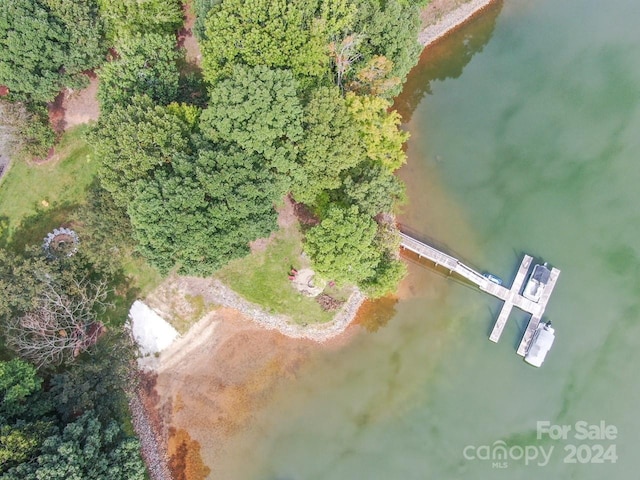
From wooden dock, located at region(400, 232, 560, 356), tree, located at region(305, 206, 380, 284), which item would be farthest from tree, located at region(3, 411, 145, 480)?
wooden dock, located at region(400, 232, 560, 356)

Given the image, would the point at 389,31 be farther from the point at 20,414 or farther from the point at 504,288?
the point at 20,414

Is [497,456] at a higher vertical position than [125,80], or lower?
lower

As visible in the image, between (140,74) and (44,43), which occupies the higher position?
(140,74)

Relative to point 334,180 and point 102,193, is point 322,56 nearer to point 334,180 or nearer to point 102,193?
point 334,180

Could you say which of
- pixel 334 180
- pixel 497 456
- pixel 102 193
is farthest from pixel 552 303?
pixel 102 193

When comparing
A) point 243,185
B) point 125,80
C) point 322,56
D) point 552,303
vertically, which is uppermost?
point 322,56

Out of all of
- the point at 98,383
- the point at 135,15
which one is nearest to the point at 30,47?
the point at 135,15

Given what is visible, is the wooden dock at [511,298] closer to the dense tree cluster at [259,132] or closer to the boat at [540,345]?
the boat at [540,345]
